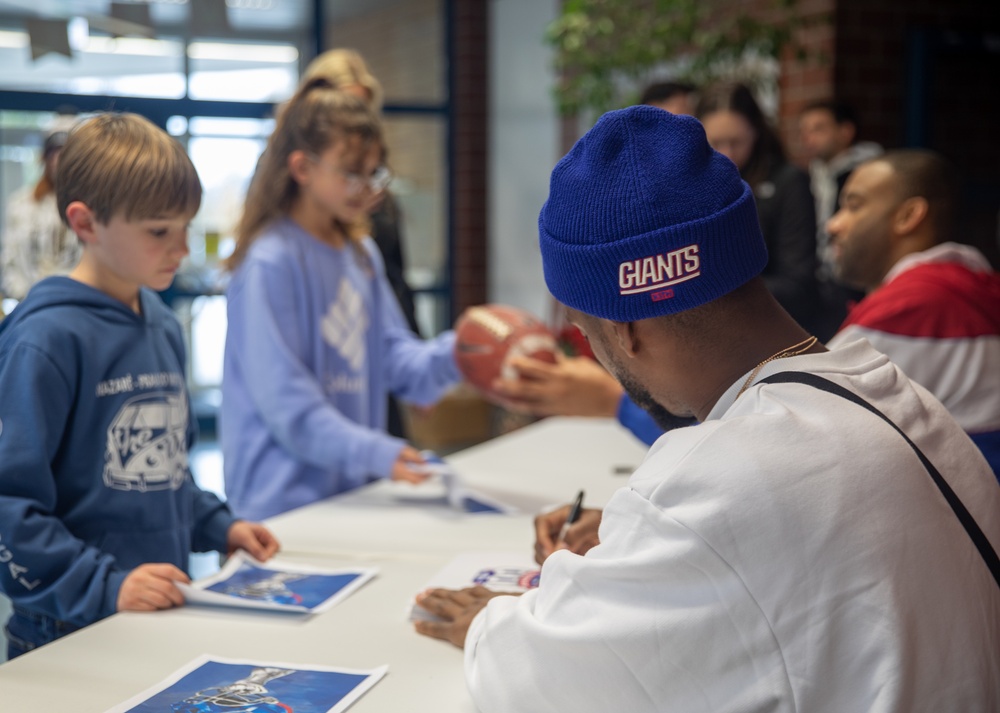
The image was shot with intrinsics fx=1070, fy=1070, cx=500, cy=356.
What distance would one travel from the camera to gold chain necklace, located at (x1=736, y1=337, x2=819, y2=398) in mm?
1140

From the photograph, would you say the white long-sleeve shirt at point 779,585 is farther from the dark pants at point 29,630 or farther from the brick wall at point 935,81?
the brick wall at point 935,81

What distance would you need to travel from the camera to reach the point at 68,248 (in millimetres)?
2039

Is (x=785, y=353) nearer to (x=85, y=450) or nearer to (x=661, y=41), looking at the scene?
(x=85, y=450)

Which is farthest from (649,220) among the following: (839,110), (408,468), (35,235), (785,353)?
(839,110)

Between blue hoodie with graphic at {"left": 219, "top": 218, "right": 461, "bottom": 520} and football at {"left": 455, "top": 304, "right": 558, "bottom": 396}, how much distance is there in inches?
6.9

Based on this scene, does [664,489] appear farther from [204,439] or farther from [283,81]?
[283,81]

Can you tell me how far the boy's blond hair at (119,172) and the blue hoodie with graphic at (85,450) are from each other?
139 mm

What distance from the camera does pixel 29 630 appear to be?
169 cm

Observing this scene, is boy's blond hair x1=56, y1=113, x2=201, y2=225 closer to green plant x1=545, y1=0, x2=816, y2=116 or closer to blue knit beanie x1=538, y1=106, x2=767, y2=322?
blue knit beanie x1=538, y1=106, x2=767, y2=322

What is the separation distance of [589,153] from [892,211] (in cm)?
168

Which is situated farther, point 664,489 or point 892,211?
point 892,211

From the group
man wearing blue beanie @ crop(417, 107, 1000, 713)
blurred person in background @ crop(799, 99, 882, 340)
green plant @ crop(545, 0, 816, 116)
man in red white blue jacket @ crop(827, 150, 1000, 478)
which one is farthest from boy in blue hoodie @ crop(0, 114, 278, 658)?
green plant @ crop(545, 0, 816, 116)

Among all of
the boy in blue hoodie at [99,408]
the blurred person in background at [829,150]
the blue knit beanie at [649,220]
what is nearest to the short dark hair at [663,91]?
the blurred person in background at [829,150]

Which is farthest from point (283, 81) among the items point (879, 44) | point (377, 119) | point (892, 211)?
point (892, 211)
